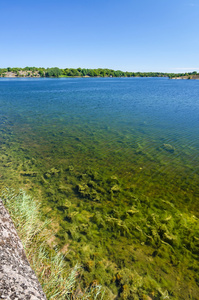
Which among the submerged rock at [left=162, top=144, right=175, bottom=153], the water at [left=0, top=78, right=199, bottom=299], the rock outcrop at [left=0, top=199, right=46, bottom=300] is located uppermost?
the rock outcrop at [left=0, top=199, right=46, bottom=300]

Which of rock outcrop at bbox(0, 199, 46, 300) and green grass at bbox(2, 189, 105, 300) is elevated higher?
rock outcrop at bbox(0, 199, 46, 300)

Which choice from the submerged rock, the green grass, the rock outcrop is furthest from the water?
the rock outcrop

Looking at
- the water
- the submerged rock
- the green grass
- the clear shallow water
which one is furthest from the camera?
the submerged rock

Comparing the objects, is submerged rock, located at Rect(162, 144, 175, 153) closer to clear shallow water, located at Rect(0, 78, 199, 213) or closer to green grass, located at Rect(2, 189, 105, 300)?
clear shallow water, located at Rect(0, 78, 199, 213)

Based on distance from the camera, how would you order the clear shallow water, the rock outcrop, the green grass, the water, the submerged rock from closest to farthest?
the rock outcrop, the green grass, the water, the clear shallow water, the submerged rock

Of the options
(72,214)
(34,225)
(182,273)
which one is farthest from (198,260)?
(34,225)

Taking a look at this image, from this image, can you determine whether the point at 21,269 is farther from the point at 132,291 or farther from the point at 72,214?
the point at 72,214

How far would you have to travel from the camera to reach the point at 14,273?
1.80m

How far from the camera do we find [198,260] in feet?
20.2

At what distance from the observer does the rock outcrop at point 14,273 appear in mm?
1619

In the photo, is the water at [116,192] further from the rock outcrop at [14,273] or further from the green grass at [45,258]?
the rock outcrop at [14,273]

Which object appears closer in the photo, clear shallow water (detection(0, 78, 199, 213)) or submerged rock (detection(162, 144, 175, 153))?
clear shallow water (detection(0, 78, 199, 213))

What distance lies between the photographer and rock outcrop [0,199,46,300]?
1619mm

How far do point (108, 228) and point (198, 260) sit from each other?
11.4ft
